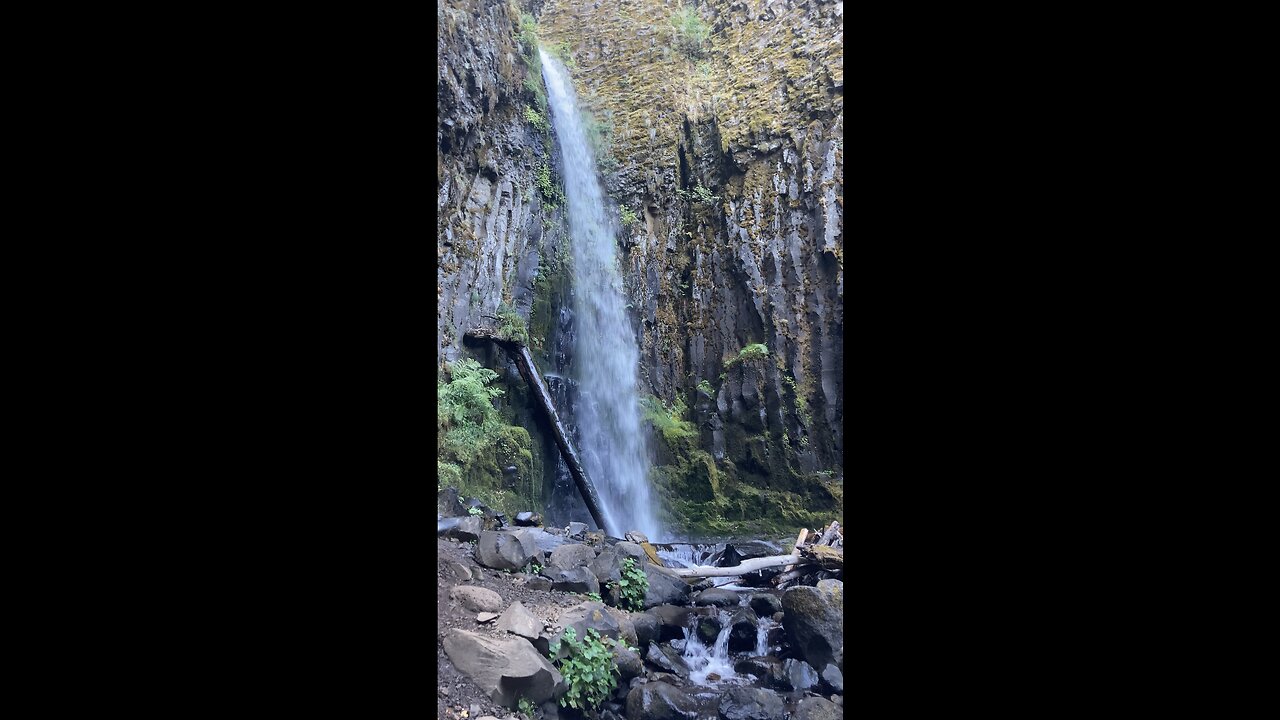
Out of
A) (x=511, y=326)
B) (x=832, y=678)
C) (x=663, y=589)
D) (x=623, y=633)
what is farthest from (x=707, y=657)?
(x=511, y=326)

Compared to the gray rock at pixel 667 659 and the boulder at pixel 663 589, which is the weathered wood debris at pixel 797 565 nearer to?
the boulder at pixel 663 589

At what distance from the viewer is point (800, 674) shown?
3.96 m

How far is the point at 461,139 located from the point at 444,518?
3.32m

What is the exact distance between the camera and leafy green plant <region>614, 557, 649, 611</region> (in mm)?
4156

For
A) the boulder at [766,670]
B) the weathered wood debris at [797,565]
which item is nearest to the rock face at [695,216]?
the weathered wood debris at [797,565]

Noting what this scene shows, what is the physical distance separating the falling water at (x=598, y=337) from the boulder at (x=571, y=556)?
2.20 ft

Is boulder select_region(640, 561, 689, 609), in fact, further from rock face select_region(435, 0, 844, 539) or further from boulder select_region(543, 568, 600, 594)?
rock face select_region(435, 0, 844, 539)

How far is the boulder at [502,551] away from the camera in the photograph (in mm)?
3932

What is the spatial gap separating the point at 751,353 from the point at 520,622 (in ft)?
9.34

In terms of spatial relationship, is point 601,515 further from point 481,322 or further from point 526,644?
point 481,322

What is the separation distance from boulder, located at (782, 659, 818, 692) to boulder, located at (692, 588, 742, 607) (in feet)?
1.74

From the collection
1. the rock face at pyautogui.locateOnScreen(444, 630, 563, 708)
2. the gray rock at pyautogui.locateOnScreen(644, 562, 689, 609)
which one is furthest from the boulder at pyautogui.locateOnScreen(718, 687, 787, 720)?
the rock face at pyautogui.locateOnScreen(444, 630, 563, 708)

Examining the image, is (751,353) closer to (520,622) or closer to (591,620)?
(591,620)
